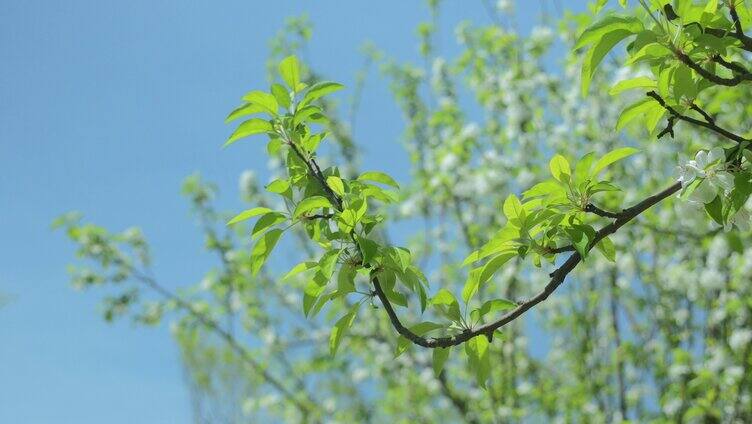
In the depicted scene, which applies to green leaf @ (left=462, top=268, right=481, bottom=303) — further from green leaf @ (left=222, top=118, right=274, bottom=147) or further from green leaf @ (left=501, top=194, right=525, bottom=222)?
green leaf @ (left=222, top=118, right=274, bottom=147)

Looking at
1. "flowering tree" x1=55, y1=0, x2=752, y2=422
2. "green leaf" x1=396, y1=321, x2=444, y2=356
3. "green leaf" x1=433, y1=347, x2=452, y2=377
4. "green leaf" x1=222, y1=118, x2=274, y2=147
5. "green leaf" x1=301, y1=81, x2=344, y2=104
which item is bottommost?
"green leaf" x1=433, y1=347, x2=452, y2=377

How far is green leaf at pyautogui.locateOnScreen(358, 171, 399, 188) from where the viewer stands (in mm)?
1253

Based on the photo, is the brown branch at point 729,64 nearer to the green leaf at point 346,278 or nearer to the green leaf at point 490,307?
the green leaf at point 490,307

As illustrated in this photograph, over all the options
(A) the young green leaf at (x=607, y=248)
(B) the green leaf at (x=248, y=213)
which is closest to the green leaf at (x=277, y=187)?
(B) the green leaf at (x=248, y=213)

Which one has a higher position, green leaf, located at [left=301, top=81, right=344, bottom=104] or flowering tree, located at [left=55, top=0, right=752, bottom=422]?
flowering tree, located at [left=55, top=0, right=752, bottom=422]

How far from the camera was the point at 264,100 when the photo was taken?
121 centimetres

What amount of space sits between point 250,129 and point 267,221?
0.44 feet

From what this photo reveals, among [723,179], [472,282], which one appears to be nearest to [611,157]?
[723,179]

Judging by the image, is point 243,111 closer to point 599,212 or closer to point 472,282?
point 472,282

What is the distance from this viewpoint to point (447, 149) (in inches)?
189

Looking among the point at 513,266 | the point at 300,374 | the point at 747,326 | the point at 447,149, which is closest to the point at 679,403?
the point at 747,326

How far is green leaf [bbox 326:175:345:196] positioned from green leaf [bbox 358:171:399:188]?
Answer: 6 cm

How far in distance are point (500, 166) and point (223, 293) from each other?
6.16 ft

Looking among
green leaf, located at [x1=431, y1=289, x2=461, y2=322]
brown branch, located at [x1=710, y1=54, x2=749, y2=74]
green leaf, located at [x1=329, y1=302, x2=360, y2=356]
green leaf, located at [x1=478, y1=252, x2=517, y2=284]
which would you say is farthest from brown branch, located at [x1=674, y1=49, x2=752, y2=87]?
green leaf, located at [x1=329, y1=302, x2=360, y2=356]
